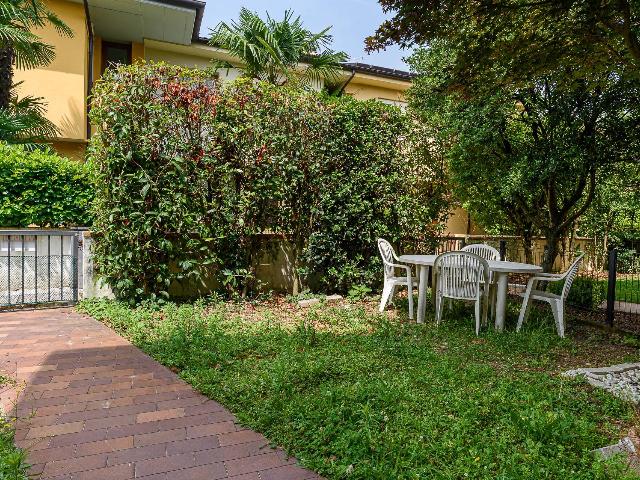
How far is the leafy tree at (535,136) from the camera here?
21.7 ft

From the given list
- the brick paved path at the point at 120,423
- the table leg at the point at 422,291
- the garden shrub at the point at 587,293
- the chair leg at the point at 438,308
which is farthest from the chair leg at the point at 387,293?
the brick paved path at the point at 120,423

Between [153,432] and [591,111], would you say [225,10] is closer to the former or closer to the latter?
[591,111]

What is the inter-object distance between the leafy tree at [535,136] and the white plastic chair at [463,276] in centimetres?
186

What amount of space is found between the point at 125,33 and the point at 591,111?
10.3 meters

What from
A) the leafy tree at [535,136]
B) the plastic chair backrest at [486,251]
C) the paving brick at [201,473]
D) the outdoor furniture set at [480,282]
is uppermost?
the leafy tree at [535,136]

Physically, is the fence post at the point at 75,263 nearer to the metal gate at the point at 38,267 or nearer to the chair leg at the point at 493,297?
the metal gate at the point at 38,267

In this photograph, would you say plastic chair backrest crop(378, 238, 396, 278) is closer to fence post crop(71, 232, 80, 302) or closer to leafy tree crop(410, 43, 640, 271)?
leafy tree crop(410, 43, 640, 271)

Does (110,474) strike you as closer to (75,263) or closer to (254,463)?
(254,463)

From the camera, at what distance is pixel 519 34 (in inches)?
181

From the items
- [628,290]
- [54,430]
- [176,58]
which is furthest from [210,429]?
[176,58]

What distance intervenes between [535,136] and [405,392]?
5.80 m

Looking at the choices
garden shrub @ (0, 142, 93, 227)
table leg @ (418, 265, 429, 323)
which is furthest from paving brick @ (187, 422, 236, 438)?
garden shrub @ (0, 142, 93, 227)

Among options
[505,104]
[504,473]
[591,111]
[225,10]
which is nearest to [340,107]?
[505,104]

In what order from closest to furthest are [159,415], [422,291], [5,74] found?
1. [159,415]
2. [422,291]
3. [5,74]
